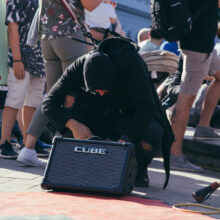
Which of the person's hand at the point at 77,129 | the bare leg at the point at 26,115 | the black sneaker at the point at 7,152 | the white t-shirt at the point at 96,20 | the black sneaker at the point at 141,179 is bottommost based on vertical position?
the black sneaker at the point at 7,152

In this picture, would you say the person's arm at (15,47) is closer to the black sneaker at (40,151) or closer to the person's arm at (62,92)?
the black sneaker at (40,151)

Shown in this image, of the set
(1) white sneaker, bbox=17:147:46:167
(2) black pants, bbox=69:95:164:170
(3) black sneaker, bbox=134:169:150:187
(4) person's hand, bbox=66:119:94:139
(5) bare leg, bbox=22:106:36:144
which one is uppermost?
(2) black pants, bbox=69:95:164:170

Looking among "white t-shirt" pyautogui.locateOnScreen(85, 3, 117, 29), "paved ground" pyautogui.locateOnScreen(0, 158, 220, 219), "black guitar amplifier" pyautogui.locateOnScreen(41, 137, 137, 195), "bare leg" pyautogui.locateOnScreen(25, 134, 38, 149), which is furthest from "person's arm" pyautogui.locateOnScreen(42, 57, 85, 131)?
"white t-shirt" pyautogui.locateOnScreen(85, 3, 117, 29)

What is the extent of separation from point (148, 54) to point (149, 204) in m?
2.87

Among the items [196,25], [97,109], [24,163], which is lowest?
[24,163]

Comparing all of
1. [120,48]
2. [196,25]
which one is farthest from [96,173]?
[196,25]

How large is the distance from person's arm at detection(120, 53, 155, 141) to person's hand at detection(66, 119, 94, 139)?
35cm

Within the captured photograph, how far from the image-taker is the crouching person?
3.60 metres

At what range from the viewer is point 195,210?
3.22 meters

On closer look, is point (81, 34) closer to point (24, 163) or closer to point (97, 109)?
point (97, 109)

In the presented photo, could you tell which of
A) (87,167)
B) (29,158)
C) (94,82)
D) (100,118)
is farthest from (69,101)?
(29,158)

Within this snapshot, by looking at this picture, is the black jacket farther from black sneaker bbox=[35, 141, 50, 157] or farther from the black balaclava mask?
black sneaker bbox=[35, 141, 50, 157]

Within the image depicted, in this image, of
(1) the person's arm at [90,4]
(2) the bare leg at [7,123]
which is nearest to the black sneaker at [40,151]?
(2) the bare leg at [7,123]

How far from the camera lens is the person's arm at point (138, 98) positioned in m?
3.61
